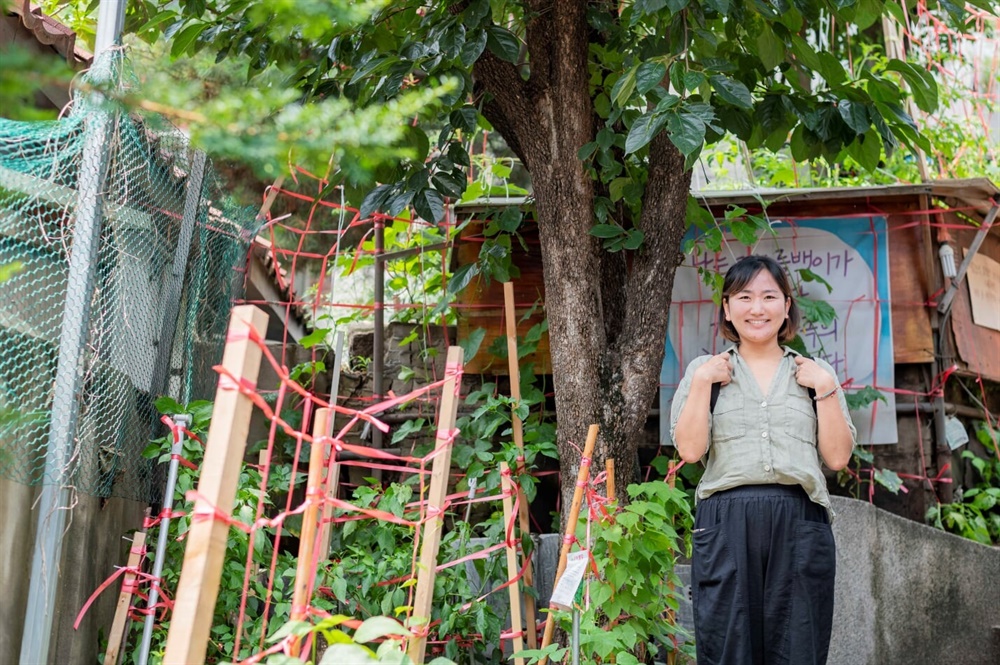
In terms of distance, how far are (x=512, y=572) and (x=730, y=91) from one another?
75.6 inches

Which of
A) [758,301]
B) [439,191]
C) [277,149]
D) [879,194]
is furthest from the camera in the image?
[879,194]

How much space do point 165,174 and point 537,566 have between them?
7.61 feet

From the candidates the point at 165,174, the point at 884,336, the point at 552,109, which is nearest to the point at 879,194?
the point at 884,336

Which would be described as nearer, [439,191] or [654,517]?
[654,517]

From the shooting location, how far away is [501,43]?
3.49 meters

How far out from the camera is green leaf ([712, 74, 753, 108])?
3.06 meters

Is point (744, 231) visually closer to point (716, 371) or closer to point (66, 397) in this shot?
point (716, 371)

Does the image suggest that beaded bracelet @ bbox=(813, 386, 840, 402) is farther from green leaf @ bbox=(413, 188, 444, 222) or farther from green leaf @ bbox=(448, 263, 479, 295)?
green leaf @ bbox=(448, 263, 479, 295)

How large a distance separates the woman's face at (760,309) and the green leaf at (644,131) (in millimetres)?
537

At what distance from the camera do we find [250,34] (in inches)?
149

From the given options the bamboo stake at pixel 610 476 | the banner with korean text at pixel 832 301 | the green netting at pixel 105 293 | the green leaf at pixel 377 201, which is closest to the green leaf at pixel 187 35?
the green netting at pixel 105 293

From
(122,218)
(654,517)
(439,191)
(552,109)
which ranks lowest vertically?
(654,517)

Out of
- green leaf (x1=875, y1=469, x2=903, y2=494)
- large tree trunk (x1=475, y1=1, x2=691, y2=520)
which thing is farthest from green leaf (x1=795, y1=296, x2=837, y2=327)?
large tree trunk (x1=475, y1=1, x2=691, y2=520)

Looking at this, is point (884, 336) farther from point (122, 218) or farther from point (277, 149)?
point (277, 149)
